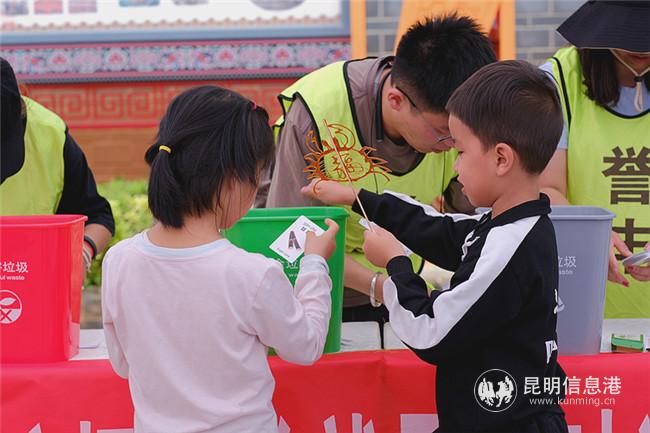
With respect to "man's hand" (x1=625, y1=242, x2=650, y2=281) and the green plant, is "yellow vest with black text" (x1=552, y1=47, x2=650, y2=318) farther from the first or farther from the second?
the green plant

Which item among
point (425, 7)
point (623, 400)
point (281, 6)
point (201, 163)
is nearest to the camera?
point (201, 163)

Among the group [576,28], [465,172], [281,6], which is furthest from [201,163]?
[281,6]

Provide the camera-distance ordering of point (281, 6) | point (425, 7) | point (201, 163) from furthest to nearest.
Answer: point (281, 6) < point (425, 7) < point (201, 163)

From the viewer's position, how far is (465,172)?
1485 mm

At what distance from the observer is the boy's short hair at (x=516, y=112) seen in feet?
4.71

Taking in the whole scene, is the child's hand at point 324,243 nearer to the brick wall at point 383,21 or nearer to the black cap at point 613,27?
the black cap at point 613,27

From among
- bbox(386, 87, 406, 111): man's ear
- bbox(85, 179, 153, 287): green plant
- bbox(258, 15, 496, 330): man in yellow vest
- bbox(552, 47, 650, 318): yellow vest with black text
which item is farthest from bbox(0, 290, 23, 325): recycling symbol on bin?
bbox(85, 179, 153, 287): green plant

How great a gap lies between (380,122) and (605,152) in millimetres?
658

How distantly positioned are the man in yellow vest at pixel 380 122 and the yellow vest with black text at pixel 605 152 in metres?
0.34

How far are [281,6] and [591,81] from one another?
3421mm

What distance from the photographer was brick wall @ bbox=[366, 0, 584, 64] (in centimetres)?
495

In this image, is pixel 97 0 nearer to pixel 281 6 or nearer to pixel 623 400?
pixel 281 6

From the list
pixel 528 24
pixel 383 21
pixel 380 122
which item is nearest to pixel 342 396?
pixel 380 122

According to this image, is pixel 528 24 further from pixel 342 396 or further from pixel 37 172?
pixel 342 396
